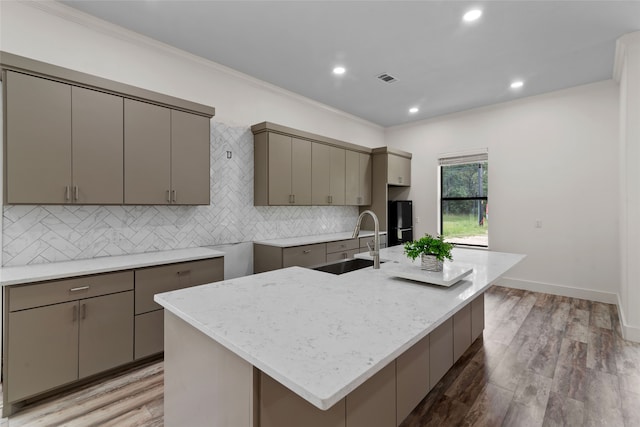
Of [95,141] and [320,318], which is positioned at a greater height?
[95,141]

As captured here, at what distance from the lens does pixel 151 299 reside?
2477 mm

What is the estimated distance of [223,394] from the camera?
3.77 feet

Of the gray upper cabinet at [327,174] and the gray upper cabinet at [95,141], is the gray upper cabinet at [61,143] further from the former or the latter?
the gray upper cabinet at [327,174]

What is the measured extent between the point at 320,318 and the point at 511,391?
187cm

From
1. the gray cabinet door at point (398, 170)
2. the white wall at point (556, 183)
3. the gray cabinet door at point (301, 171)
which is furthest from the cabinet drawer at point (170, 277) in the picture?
the white wall at point (556, 183)

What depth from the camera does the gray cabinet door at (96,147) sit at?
7.69 feet

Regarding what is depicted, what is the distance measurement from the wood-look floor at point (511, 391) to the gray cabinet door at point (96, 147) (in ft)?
4.86

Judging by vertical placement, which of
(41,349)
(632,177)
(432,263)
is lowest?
(41,349)

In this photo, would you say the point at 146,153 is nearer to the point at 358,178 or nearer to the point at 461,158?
the point at 358,178

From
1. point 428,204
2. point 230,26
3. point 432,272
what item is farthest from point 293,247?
point 428,204

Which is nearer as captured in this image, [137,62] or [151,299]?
[151,299]

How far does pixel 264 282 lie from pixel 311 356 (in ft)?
3.05

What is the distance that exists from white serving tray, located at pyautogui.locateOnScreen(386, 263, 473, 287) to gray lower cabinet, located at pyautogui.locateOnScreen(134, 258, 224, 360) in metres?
1.88

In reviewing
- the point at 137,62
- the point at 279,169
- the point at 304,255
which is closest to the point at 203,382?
the point at 304,255
